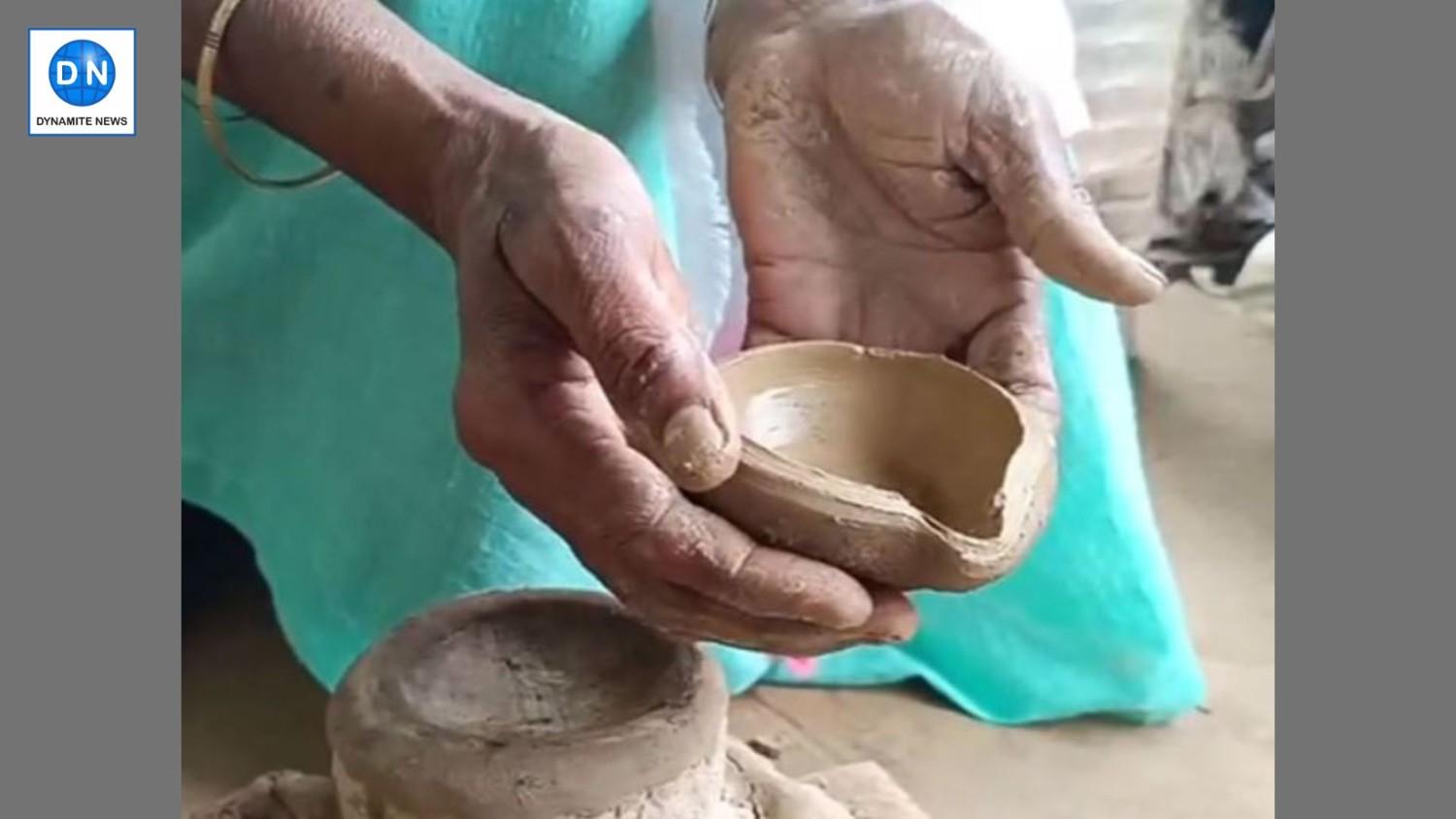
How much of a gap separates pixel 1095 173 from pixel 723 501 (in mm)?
1155

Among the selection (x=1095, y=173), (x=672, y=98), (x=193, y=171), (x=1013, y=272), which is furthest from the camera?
(x=1095, y=173)

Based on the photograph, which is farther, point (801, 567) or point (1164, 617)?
point (1164, 617)

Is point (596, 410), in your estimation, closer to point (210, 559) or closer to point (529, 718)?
point (529, 718)

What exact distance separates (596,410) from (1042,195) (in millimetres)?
316

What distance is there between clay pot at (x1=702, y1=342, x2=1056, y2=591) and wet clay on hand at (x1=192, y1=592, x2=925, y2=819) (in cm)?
12

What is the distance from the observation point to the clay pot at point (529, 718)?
986mm

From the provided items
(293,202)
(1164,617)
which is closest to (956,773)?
(1164,617)

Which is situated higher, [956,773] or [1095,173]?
[1095,173]

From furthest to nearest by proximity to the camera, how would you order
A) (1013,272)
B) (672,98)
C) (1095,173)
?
1. (1095,173)
2. (672,98)
3. (1013,272)

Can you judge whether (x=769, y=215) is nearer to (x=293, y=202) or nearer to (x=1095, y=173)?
(x=293, y=202)

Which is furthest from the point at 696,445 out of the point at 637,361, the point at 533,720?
the point at 533,720

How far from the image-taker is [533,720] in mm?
1042

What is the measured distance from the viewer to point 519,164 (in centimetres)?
99

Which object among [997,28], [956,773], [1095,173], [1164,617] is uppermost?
[997,28]
